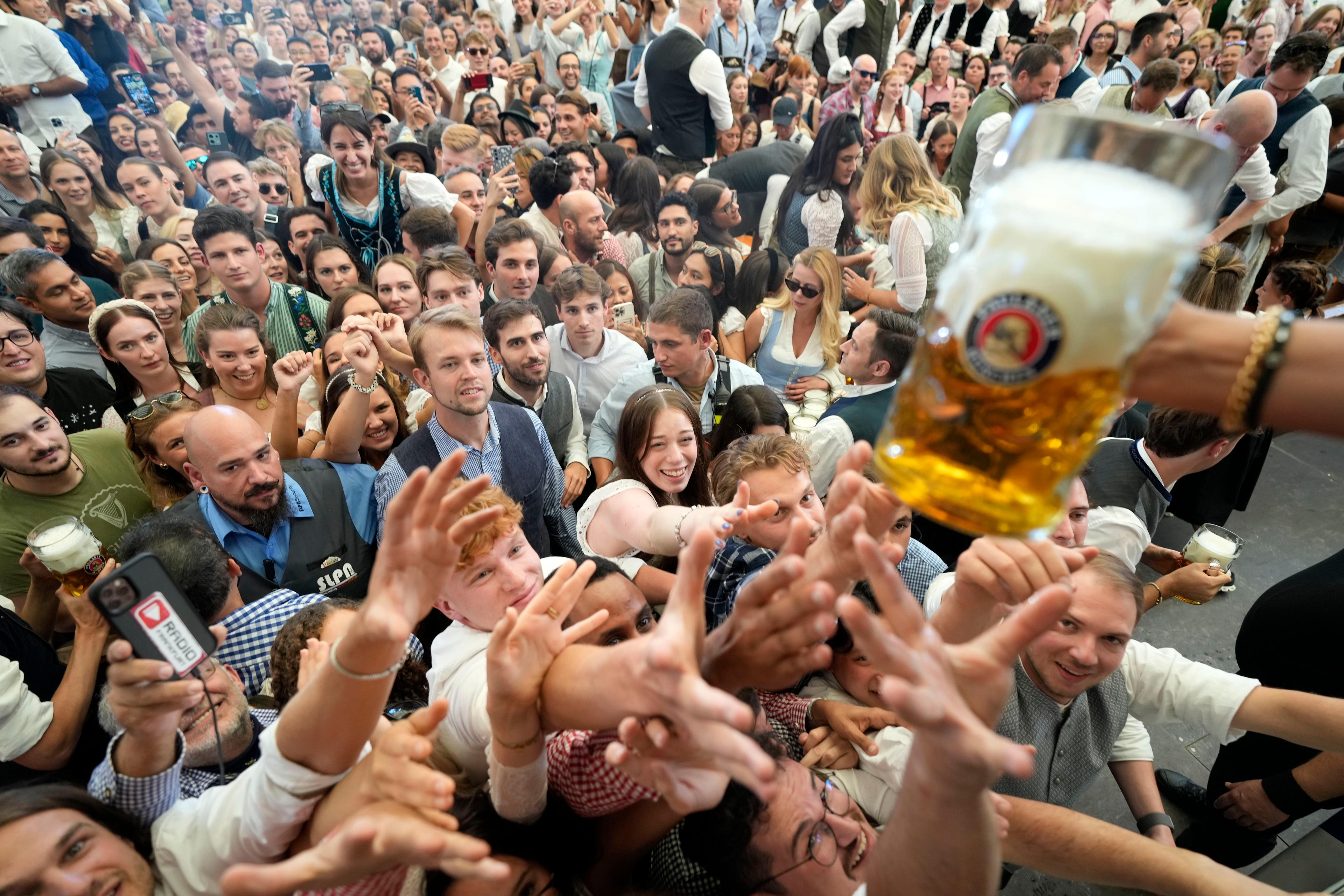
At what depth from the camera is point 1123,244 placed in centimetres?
63

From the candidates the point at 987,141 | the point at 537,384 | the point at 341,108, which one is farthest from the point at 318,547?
the point at 987,141

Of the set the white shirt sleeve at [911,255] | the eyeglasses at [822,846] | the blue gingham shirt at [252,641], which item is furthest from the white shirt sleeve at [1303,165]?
the blue gingham shirt at [252,641]

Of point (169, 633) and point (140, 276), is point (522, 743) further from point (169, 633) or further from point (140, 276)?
point (140, 276)

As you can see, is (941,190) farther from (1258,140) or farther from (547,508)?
(547,508)

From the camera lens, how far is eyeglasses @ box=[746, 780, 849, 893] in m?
1.42

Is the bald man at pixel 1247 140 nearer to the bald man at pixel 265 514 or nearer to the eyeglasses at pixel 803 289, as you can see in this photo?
the eyeglasses at pixel 803 289

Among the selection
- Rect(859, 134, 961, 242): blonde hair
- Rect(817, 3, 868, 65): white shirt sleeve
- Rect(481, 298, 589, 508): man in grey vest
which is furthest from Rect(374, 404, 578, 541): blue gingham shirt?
Rect(817, 3, 868, 65): white shirt sleeve

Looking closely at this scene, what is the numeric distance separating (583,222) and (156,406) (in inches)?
101

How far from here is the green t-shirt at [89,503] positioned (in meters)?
2.38

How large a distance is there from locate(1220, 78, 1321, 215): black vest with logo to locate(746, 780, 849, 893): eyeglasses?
5.22m

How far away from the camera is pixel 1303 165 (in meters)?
4.77

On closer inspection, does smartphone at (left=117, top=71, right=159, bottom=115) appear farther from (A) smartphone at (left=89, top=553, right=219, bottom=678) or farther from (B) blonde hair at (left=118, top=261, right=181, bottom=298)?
(A) smartphone at (left=89, top=553, right=219, bottom=678)

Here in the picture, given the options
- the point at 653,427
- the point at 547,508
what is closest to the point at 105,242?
the point at 547,508

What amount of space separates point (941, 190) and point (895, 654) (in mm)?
4078
